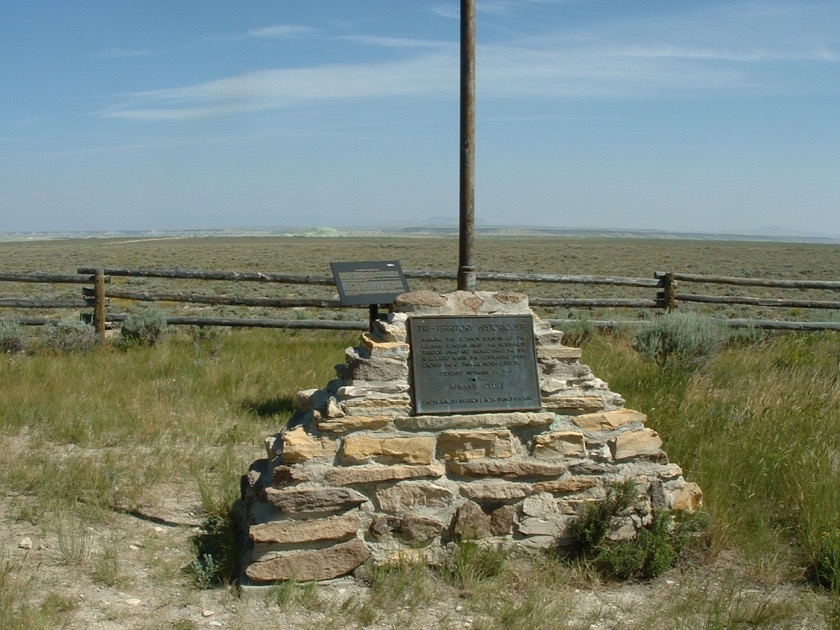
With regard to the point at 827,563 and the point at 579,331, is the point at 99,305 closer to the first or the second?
the point at 579,331

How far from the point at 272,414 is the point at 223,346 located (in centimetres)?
341

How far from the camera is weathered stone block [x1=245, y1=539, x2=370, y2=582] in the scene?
4.00 meters

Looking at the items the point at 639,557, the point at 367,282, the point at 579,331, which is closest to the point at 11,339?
the point at 367,282

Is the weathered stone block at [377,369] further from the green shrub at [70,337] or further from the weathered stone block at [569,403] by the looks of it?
the green shrub at [70,337]

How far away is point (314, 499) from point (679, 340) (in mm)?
5405

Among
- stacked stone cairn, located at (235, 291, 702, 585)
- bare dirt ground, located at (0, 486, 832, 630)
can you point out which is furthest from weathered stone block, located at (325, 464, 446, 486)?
bare dirt ground, located at (0, 486, 832, 630)

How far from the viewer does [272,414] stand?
7109mm

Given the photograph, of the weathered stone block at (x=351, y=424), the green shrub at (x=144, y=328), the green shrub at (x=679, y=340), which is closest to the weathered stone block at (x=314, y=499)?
the weathered stone block at (x=351, y=424)

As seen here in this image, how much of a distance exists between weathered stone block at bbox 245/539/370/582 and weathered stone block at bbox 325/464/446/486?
0.96 ft

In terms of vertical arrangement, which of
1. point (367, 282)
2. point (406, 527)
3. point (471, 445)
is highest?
point (367, 282)

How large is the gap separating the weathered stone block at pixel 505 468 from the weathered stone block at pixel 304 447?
0.61 meters

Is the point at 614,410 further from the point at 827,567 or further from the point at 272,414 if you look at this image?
the point at 272,414

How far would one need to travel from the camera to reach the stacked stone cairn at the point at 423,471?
409 cm

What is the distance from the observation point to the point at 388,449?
13.8ft
